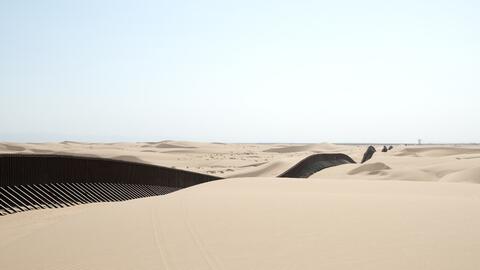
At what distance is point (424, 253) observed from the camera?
535 centimetres

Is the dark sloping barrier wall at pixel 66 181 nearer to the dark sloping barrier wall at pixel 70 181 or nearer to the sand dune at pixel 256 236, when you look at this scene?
the dark sloping barrier wall at pixel 70 181

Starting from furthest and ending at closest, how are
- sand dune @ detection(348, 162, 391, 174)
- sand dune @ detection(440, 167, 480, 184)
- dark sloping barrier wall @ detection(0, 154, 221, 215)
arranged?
sand dune @ detection(348, 162, 391, 174) < sand dune @ detection(440, 167, 480, 184) < dark sloping barrier wall @ detection(0, 154, 221, 215)

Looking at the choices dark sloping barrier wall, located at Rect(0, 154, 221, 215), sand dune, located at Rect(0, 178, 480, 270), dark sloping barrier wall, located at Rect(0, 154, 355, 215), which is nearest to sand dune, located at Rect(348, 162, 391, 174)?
dark sloping barrier wall, located at Rect(0, 154, 355, 215)

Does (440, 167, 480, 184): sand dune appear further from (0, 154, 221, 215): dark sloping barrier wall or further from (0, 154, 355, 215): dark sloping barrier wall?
(0, 154, 221, 215): dark sloping barrier wall

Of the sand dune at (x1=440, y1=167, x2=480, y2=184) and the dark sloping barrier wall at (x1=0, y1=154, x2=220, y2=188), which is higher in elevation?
the dark sloping barrier wall at (x1=0, y1=154, x2=220, y2=188)

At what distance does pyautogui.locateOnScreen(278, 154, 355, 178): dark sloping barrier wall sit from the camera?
32406 mm

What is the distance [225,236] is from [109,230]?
6.00ft

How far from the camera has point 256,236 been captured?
21.7ft

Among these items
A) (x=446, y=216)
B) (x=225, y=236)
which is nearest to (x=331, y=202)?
(x=446, y=216)

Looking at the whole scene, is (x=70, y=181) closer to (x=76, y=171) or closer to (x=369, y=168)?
(x=76, y=171)

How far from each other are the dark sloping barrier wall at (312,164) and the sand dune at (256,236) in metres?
21.4

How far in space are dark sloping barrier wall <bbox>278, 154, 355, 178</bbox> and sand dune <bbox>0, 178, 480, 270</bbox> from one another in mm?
21399

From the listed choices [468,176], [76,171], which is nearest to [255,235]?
[76,171]

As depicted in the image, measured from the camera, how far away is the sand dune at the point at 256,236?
528 centimetres
